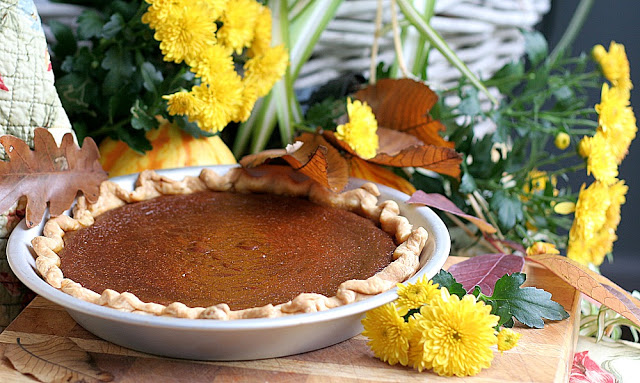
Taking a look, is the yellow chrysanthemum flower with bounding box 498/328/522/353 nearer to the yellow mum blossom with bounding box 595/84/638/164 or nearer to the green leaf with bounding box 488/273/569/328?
the green leaf with bounding box 488/273/569/328

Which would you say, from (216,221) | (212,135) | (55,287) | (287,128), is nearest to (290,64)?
(287,128)

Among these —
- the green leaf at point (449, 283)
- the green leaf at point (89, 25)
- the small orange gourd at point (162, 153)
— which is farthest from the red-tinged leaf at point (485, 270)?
the green leaf at point (89, 25)

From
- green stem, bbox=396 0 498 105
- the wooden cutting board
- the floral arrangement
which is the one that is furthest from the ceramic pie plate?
green stem, bbox=396 0 498 105

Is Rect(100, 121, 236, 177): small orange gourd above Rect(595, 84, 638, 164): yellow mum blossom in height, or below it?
below

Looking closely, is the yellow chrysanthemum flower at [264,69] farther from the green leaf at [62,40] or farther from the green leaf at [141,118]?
the green leaf at [62,40]

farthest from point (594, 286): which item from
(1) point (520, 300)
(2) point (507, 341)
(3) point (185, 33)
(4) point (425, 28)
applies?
(3) point (185, 33)

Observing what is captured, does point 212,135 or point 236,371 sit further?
point 212,135

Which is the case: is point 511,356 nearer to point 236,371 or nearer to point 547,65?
point 236,371
